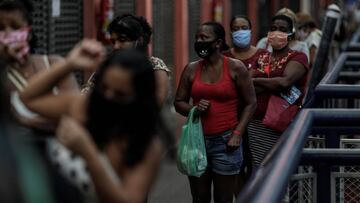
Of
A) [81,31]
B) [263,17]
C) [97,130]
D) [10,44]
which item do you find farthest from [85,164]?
[263,17]

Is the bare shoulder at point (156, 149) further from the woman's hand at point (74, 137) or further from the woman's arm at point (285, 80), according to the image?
the woman's arm at point (285, 80)

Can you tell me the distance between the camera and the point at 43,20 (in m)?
11.4

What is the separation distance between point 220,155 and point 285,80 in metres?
1.11

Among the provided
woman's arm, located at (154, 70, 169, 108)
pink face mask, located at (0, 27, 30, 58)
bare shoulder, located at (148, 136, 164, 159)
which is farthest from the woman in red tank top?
bare shoulder, located at (148, 136, 164, 159)

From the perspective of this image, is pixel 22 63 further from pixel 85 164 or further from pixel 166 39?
pixel 166 39

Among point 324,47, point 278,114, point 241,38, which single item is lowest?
point 278,114

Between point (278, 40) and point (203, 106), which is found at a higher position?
point (278, 40)

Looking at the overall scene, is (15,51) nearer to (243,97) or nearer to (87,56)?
(87,56)

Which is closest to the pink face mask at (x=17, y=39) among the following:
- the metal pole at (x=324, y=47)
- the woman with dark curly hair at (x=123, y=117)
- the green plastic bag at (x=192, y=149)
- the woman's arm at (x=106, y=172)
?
the woman with dark curly hair at (x=123, y=117)

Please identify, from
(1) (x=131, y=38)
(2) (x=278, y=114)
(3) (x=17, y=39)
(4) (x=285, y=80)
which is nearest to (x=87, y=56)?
(3) (x=17, y=39)

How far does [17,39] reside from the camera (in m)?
4.44

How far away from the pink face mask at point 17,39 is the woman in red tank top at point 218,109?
2715mm

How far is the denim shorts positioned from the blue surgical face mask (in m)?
1.37

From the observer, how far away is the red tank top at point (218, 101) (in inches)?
282
